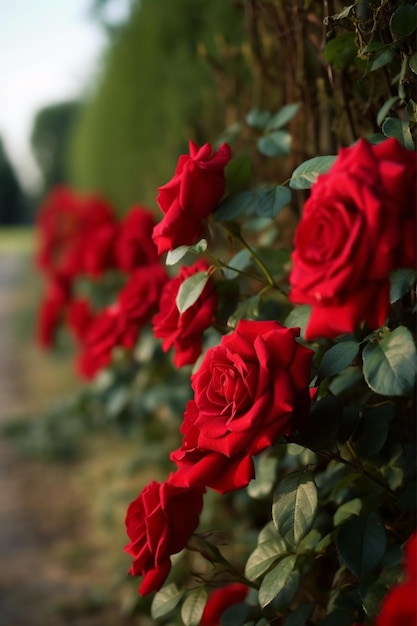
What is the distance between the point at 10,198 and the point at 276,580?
103 feet

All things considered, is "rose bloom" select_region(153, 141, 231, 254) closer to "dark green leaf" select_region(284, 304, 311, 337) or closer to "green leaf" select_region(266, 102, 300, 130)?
"dark green leaf" select_region(284, 304, 311, 337)

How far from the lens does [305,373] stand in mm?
822

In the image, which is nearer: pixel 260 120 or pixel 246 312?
pixel 246 312

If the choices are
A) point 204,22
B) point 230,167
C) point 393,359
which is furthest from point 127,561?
point 204,22

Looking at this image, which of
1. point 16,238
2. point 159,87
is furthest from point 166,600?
point 16,238

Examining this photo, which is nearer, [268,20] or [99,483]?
[268,20]

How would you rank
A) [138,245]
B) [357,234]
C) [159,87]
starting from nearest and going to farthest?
[357,234]
[138,245]
[159,87]

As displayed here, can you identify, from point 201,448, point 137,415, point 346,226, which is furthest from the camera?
point 137,415

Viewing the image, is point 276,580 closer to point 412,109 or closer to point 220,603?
point 220,603

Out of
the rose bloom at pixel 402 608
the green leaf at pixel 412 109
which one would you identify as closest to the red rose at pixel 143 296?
the green leaf at pixel 412 109

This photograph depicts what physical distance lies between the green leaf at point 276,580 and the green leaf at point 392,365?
0.33 m

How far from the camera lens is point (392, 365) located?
0.78m

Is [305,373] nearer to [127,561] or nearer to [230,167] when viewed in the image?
[230,167]

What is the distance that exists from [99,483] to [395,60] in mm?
2428
